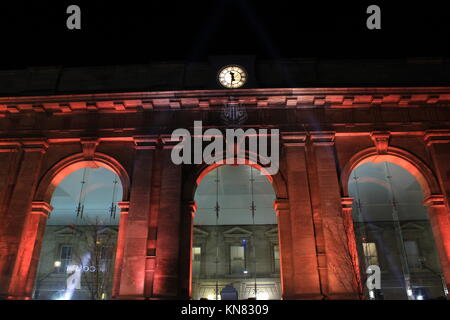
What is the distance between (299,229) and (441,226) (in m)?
6.15

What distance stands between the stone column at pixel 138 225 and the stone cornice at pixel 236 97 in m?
2.02

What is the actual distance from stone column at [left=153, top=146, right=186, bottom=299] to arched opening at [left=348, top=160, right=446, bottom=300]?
1018 cm

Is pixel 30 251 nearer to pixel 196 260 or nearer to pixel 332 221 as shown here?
pixel 196 260

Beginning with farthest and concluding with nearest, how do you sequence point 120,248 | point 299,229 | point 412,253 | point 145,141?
point 412,253, point 145,141, point 120,248, point 299,229

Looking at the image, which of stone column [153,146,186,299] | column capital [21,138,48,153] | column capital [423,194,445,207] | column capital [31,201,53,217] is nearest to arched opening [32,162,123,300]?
column capital [21,138,48,153]

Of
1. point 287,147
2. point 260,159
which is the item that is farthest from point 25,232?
point 287,147

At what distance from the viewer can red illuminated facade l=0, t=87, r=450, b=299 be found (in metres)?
15.9

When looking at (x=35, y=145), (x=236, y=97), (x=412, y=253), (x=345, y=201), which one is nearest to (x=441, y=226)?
(x=345, y=201)

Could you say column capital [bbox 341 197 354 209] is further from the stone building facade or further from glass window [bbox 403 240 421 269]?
glass window [bbox 403 240 421 269]

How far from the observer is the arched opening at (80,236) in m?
21.9

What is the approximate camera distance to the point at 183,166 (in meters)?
17.6

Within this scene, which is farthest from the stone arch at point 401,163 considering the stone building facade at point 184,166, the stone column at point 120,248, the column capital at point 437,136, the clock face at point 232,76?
the stone column at point 120,248

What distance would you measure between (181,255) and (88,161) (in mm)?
6597
